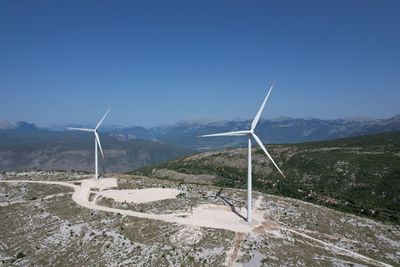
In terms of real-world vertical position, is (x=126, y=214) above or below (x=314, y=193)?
above

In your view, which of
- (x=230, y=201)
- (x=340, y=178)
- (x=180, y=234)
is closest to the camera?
(x=180, y=234)

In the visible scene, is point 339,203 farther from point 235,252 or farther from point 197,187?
point 235,252

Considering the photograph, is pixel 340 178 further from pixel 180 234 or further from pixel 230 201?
pixel 180 234

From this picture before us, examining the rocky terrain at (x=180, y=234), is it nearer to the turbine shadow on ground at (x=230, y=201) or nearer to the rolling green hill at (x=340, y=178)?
the turbine shadow on ground at (x=230, y=201)

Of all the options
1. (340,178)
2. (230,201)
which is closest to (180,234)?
(230,201)

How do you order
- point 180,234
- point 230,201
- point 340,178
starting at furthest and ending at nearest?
point 340,178, point 230,201, point 180,234

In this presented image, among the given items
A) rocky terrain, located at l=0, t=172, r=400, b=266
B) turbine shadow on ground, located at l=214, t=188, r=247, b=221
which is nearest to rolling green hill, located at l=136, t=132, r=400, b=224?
rocky terrain, located at l=0, t=172, r=400, b=266

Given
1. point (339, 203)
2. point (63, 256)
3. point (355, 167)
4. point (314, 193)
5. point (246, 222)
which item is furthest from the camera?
point (355, 167)

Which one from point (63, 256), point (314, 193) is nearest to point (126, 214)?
point (63, 256)

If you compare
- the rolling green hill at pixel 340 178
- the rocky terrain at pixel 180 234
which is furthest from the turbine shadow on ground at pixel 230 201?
the rolling green hill at pixel 340 178
